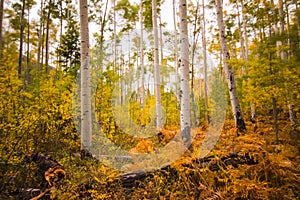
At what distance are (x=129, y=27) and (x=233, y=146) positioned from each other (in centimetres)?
1436

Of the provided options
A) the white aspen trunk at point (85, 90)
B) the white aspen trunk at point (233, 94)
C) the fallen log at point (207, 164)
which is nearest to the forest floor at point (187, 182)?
the fallen log at point (207, 164)

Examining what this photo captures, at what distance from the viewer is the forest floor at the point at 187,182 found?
3.75 meters

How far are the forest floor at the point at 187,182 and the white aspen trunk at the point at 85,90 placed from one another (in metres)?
0.73

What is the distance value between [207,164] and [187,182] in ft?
1.95

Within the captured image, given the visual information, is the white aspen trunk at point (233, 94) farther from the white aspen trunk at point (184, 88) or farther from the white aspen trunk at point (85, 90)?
the white aspen trunk at point (85, 90)

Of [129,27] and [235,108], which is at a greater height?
[129,27]

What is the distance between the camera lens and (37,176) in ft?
15.3

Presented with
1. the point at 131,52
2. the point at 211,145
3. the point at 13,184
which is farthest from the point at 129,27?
Answer: the point at 13,184

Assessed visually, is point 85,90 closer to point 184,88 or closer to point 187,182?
point 184,88

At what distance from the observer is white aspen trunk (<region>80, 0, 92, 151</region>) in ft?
17.7

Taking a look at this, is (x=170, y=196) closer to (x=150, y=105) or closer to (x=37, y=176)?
(x=37, y=176)

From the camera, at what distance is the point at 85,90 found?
550cm

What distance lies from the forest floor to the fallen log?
0.06 ft

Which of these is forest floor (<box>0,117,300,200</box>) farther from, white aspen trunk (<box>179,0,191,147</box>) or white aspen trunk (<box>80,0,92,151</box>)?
white aspen trunk (<box>179,0,191,147</box>)
